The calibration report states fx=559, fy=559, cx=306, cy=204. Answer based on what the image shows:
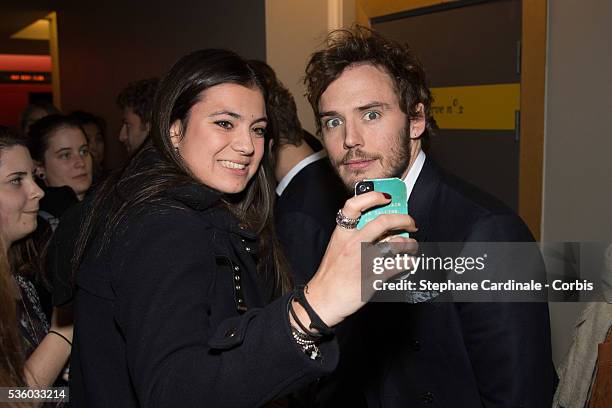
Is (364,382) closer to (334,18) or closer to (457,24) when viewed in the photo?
(457,24)

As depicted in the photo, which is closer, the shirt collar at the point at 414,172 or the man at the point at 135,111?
the shirt collar at the point at 414,172

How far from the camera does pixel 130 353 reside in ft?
3.05

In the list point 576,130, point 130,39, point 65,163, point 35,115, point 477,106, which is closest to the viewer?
point 576,130

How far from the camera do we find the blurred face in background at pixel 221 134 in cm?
126

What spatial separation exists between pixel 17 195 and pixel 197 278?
57.7 inches

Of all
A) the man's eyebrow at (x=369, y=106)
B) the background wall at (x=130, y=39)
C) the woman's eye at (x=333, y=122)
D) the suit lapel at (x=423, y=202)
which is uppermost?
the background wall at (x=130, y=39)

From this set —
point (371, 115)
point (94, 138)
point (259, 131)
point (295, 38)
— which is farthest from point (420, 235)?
point (94, 138)

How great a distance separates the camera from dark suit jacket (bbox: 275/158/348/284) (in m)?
2.00

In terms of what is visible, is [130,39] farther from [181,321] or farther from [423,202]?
[181,321]

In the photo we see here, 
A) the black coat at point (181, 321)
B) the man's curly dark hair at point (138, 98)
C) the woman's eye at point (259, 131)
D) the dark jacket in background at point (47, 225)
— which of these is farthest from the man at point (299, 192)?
the man's curly dark hair at point (138, 98)

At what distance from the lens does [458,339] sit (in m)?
1.48

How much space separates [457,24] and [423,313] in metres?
1.82

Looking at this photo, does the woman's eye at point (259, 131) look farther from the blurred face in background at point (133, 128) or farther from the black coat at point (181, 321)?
the blurred face in background at point (133, 128)

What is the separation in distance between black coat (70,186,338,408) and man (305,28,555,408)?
0.55m
